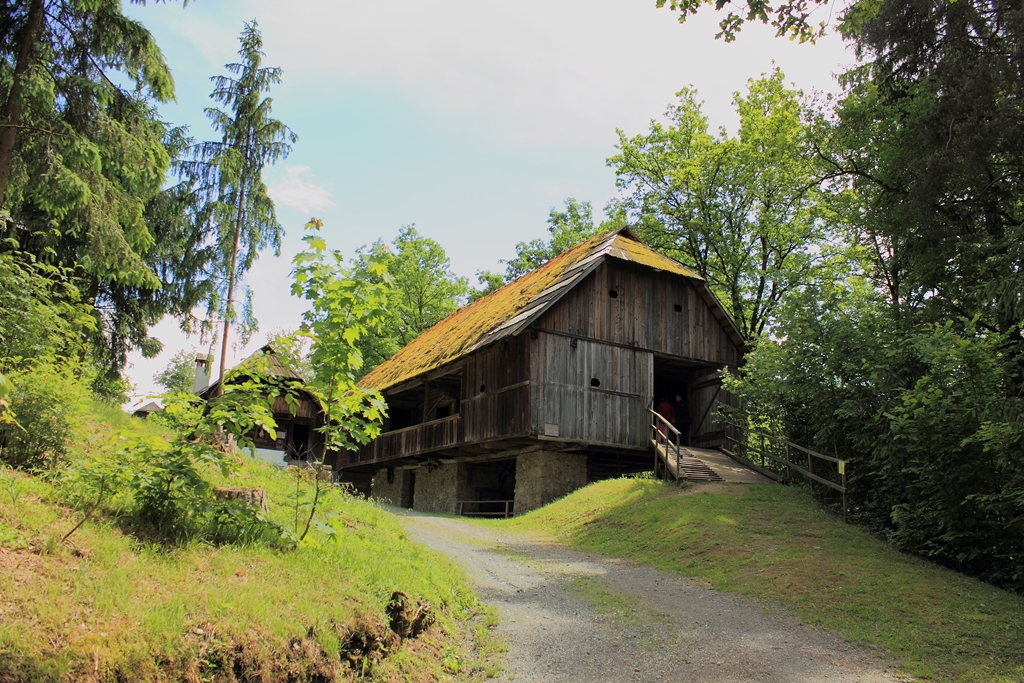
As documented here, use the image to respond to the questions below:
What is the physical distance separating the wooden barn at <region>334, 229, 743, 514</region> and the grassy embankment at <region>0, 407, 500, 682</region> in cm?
1101

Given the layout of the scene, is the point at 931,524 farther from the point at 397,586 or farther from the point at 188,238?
the point at 188,238

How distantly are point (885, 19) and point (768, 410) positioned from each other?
8.69 meters

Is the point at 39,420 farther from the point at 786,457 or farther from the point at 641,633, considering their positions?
the point at 786,457

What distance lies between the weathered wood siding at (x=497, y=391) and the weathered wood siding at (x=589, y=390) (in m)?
0.42

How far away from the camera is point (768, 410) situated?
17.1m

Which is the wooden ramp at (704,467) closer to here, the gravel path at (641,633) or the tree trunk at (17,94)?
the gravel path at (641,633)

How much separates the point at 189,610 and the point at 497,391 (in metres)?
14.9

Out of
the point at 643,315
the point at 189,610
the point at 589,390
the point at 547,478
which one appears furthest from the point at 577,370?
the point at 189,610

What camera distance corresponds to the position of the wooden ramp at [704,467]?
1630 centimetres

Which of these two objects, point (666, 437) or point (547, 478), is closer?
point (666, 437)

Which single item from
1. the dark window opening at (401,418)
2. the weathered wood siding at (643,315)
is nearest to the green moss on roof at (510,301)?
the weathered wood siding at (643,315)

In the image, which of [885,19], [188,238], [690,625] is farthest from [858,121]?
[188,238]

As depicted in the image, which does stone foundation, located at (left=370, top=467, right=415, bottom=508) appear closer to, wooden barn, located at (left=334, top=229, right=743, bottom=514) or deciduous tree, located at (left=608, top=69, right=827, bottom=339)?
wooden barn, located at (left=334, top=229, right=743, bottom=514)

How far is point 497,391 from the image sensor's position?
19.8 meters
